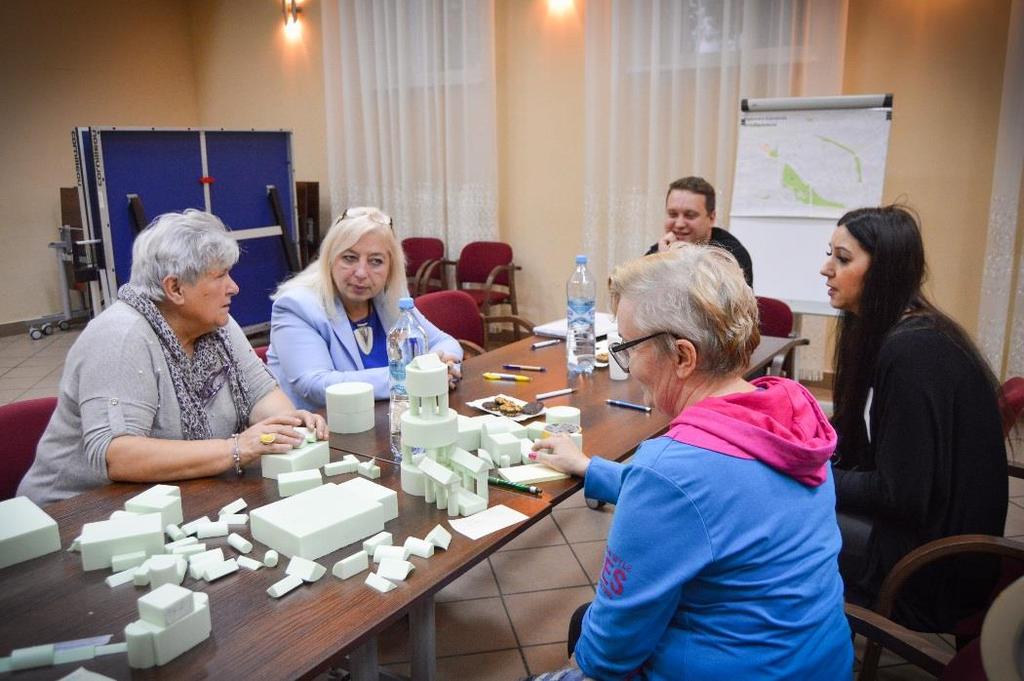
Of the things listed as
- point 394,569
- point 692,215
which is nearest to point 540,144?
point 692,215

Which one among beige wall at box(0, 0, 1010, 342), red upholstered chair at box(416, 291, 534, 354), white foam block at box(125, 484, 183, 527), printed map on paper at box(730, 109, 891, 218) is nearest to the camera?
white foam block at box(125, 484, 183, 527)

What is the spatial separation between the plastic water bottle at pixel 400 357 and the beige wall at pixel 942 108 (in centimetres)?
314

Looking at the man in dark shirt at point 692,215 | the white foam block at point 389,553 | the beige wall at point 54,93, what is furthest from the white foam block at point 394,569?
the beige wall at point 54,93

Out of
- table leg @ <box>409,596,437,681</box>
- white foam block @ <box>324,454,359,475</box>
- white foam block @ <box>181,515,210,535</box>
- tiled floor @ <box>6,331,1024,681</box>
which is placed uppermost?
white foam block @ <box>324,454,359,475</box>

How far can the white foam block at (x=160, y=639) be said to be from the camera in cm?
101

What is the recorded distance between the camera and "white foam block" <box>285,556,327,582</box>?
4.04 ft

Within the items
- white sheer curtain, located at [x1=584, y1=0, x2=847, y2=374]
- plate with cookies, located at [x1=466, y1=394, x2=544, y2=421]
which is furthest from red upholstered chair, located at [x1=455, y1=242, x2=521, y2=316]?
plate with cookies, located at [x1=466, y1=394, x2=544, y2=421]

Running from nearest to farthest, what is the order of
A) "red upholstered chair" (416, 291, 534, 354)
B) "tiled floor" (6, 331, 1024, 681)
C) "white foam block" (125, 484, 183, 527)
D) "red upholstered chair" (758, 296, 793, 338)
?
"white foam block" (125, 484, 183, 527), "tiled floor" (6, 331, 1024, 681), "red upholstered chair" (416, 291, 534, 354), "red upholstered chair" (758, 296, 793, 338)

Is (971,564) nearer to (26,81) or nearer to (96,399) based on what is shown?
(96,399)

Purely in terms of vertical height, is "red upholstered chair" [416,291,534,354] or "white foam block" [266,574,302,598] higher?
"red upholstered chair" [416,291,534,354]

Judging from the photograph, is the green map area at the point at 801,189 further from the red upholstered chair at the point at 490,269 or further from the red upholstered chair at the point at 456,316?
the red upholstered chair at the point at 490,269

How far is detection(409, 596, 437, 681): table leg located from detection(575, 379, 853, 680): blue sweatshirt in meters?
0.57

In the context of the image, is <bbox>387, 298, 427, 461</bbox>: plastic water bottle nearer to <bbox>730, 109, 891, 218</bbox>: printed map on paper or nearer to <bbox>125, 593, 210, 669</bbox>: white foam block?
<bbox>125, 593, 210, 669</bbox>: white foam block

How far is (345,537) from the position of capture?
1344 millimetres
